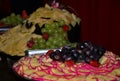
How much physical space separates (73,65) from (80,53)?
10 cm

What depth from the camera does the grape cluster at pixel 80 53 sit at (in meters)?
1.73

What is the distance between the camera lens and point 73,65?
169 centimetres

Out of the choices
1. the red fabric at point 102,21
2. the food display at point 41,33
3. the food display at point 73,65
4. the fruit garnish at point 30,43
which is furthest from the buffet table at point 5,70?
the red fabric at point 102,21

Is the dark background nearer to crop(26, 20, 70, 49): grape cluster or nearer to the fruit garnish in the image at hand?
crop(26, 20, 70, 49): grape cluster

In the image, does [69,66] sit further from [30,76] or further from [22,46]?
[22,46]

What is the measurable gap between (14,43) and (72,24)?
19.6 inches

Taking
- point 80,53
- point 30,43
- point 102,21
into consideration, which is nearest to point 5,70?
point 30,43

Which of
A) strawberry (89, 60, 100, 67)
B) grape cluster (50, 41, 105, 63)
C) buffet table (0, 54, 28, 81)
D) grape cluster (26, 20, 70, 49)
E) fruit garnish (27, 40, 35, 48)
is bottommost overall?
buffet table (0, 54, 28, 81)

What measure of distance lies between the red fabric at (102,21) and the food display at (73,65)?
1.99 metres

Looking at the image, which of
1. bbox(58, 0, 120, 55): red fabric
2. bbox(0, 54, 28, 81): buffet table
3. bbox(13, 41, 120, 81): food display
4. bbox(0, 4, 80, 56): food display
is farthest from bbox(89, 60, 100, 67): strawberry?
bbox(58, 0, 120, 55): red fabric

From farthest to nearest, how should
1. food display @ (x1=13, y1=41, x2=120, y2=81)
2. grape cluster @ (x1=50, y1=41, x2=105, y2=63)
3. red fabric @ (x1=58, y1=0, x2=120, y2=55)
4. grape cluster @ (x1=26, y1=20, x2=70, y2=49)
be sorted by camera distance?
red fabric @ (x1=58, y1=0, x2=120, y2=55), grape cluster @ (x1=26, y1=20, x2=70, y2=49), grape cluster @ (x1=50, y1=41, x2=105, y2=63), food display @ (x1=13, y1=41, x2=120, y2=81)

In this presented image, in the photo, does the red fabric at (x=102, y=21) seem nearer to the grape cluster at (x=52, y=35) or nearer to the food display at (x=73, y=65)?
the grape cluster at (x=52, y=35)

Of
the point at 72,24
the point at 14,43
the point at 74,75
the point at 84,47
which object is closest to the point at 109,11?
the point at 72,24

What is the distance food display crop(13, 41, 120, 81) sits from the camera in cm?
160
